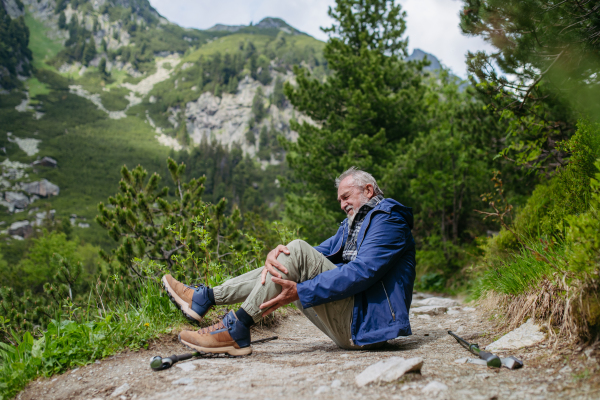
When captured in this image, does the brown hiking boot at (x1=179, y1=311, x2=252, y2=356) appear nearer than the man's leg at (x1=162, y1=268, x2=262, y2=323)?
Yes

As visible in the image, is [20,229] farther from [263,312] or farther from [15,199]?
[263,312]

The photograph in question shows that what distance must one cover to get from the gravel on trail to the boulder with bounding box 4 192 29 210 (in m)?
120

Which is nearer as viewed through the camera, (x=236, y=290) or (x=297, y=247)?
(x=297, y=247)

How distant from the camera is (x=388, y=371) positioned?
1885mm

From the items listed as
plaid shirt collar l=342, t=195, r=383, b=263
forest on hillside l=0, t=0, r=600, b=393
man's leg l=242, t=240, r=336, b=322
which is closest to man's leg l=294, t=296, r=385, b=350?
man's leg l=242, t=240, r=336, b=322

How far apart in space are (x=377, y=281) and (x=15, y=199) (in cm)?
12260

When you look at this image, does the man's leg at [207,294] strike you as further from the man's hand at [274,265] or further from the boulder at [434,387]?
the boulder at [434,387]

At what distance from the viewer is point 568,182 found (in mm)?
3330

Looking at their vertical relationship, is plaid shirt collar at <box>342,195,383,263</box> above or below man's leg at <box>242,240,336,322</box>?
above

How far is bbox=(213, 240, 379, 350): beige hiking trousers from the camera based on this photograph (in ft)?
8.65

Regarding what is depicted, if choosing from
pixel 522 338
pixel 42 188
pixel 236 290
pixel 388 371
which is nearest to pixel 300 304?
pixel 236 290

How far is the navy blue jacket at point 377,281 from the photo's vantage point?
8.30ft

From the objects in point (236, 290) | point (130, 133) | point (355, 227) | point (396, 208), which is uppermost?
point (130, 133)

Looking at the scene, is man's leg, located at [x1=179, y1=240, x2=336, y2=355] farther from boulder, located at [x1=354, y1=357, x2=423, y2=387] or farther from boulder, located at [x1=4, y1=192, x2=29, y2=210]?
boulder, located at [x1=4, y1=192, x2=29, y2=210]
